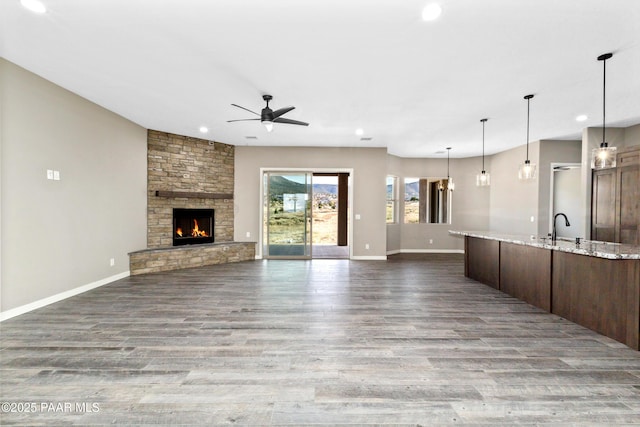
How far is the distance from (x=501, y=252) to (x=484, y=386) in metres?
3.17

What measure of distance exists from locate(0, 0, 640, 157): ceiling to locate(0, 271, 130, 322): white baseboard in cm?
286

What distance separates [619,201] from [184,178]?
28.3ft

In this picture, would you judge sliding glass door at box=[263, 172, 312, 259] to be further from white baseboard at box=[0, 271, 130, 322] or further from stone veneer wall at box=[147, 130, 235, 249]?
white baseboard at box=[0, 271, 130, 322]

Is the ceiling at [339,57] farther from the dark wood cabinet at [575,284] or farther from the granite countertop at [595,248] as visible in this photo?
the dark wood cabinet at [575,284]

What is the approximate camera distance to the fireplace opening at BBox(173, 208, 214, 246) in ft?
21.7

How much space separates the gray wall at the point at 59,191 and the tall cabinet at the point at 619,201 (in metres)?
8.98

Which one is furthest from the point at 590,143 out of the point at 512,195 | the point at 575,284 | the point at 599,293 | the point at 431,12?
the point at 431,12

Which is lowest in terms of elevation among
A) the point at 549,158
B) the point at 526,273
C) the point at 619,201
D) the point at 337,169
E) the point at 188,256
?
the point at 188,256

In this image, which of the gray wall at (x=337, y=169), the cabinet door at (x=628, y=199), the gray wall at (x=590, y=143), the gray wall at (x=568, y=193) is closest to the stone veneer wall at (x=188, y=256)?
the gray wall at (x=337, y=169)

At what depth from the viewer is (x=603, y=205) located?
221 inches

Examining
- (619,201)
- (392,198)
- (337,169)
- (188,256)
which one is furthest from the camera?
(392,198)

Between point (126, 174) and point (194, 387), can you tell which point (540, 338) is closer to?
point (194, 387)

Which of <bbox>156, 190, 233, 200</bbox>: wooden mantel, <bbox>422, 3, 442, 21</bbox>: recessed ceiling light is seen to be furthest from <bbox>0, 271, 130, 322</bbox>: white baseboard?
<bbox>422, 3, 442, 21</bbox>: recessed ceiling light

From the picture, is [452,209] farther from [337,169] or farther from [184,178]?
[184,178]
